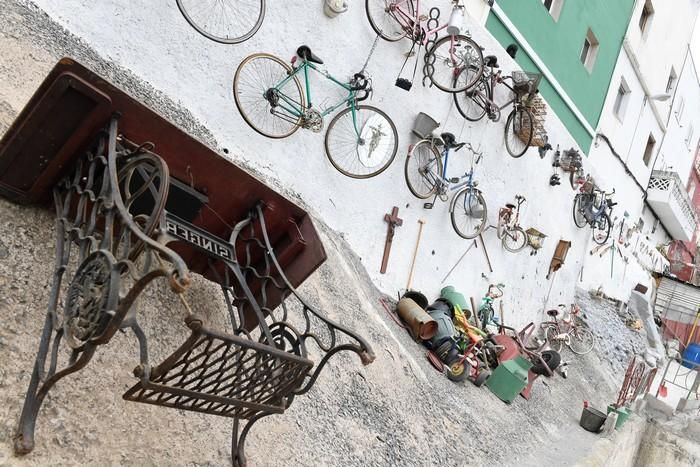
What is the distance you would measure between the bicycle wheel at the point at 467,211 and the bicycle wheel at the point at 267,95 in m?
3.89

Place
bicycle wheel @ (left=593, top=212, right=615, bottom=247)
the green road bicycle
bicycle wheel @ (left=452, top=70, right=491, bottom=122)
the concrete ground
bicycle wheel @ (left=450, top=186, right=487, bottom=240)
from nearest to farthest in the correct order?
the concrete ground, the green road bicycle, bicycle wheel @ (left=452, top=70, right=491, bottom=122), bicycle wheel @ (left=450, top=186, right=487, bottom=240), bicycle wheel @ (left=593, top=212, right=615, bottom=247)

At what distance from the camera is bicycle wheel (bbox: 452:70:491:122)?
961cm

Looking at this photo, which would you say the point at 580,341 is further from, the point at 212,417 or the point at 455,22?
the point at 212,417

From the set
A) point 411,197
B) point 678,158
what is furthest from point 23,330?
point 678,158

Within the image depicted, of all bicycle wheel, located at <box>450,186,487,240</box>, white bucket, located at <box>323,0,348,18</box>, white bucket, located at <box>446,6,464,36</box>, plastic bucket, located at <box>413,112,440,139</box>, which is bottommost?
bicycle wheel, located at <box>450,186,487,240</box>

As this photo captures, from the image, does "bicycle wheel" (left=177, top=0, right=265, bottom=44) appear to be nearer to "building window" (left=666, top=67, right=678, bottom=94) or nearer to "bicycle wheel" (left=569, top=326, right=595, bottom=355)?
"bicycle wheel" (left=569, top=326, right=595, bottom=355)

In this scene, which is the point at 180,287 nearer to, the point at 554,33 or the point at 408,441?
the point at 408,441

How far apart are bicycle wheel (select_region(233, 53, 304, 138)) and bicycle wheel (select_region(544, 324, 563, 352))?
8.80 m

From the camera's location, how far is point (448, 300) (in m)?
9.27

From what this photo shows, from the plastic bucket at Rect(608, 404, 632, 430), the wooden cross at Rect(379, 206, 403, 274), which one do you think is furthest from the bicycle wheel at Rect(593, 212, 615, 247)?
the wooden cross at Rect(379, 206, 403, 274)

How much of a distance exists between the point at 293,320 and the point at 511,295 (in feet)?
29.4

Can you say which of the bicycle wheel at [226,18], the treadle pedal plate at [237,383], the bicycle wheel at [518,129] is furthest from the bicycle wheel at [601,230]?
the treadle pedal plate at [237,383]

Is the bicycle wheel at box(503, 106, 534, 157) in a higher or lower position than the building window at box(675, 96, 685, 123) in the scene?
lower

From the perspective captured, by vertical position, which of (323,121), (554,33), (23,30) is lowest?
(23,30)
